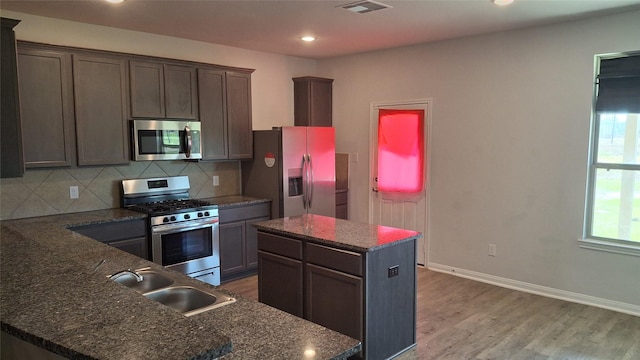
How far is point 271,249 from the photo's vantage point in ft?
11.8

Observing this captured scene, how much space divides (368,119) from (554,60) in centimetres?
232

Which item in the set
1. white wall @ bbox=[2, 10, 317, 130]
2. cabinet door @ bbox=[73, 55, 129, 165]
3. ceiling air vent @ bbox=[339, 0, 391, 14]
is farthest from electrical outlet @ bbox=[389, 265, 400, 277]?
white wall @ bbox=[2, 10, 317, 130]

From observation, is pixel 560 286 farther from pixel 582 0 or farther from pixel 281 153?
pixel 281 153

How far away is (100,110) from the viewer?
423 centimetres

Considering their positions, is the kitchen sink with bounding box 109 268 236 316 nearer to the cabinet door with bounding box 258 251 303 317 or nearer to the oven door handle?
the cabinet door with bounding box 258 251 303 317

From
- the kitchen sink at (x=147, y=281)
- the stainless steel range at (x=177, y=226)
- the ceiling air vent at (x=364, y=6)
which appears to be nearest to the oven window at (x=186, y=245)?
the stainless steel range at (x=177, y=226)

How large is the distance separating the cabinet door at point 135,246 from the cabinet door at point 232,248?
86 cm

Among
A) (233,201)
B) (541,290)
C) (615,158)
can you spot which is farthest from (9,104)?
(615,158)

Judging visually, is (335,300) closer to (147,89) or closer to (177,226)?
(177,226)

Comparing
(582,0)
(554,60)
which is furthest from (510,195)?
(582,0)

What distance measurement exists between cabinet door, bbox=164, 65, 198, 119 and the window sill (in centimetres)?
409

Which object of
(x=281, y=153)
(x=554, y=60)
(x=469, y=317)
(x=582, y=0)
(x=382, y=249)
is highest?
(x=582, y=0)

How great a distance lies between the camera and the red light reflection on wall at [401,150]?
5469 mm

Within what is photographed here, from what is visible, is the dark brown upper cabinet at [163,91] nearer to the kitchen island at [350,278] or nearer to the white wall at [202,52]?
the white wall at [202,52]
